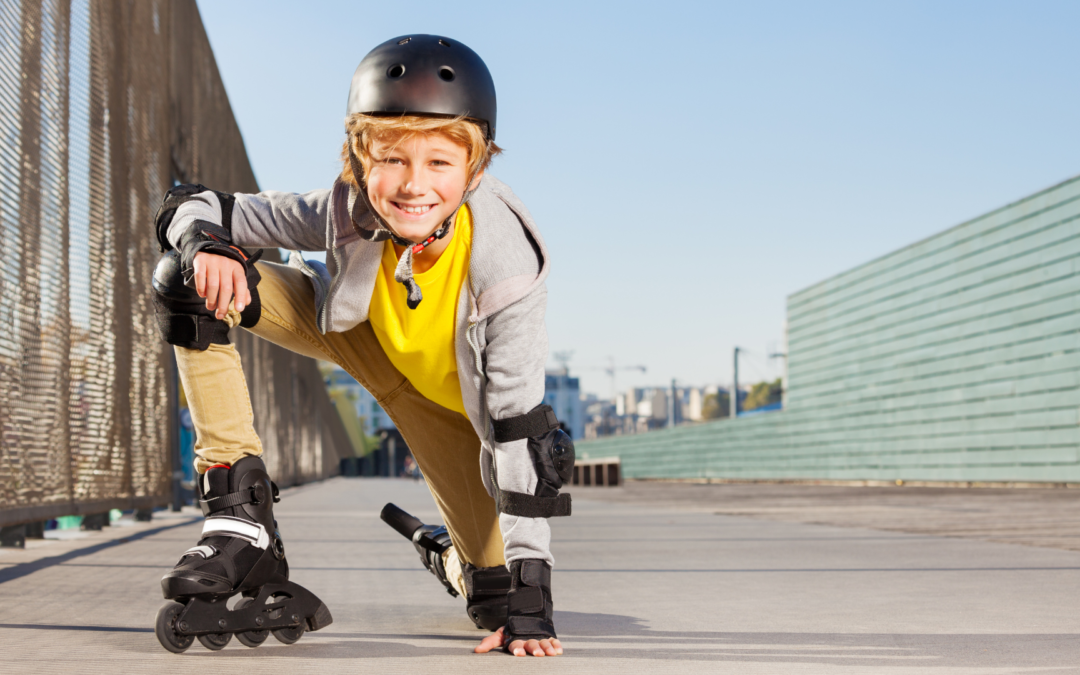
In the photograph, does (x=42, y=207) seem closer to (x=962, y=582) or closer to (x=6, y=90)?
(x=6, y=90)

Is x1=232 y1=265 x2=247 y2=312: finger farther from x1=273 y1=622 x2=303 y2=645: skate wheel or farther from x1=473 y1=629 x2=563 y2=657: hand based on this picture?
x1=473 y1=629 x2=563 y2=657: hand

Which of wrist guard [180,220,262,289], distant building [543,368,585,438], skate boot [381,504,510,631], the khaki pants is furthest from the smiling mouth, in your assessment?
distant building [543,368,585,438]

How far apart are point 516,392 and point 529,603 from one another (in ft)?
1.50

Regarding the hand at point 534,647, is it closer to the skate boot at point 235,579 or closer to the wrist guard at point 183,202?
the skate boot at point 235,579

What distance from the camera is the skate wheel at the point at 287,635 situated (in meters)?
2.29

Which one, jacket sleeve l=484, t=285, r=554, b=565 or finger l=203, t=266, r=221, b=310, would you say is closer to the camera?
finger l=203, t=266, r=221, b=310

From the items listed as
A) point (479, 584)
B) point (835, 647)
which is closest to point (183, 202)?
point (479, 584)

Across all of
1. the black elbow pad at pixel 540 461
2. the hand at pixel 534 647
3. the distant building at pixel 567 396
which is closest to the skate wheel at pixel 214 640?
the hand at pixel 534 647

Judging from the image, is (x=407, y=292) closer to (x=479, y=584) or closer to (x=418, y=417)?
(x=418, y=417)

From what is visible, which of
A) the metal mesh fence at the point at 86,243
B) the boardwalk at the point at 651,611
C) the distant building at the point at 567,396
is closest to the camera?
the boardwalk at the point at 651,611

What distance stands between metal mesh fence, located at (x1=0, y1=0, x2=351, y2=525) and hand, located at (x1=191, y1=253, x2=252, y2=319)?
2.60 metres

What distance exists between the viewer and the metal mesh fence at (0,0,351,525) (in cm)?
466

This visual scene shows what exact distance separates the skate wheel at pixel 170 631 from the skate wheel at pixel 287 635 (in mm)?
220

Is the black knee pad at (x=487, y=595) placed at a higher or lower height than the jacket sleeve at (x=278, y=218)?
lower
